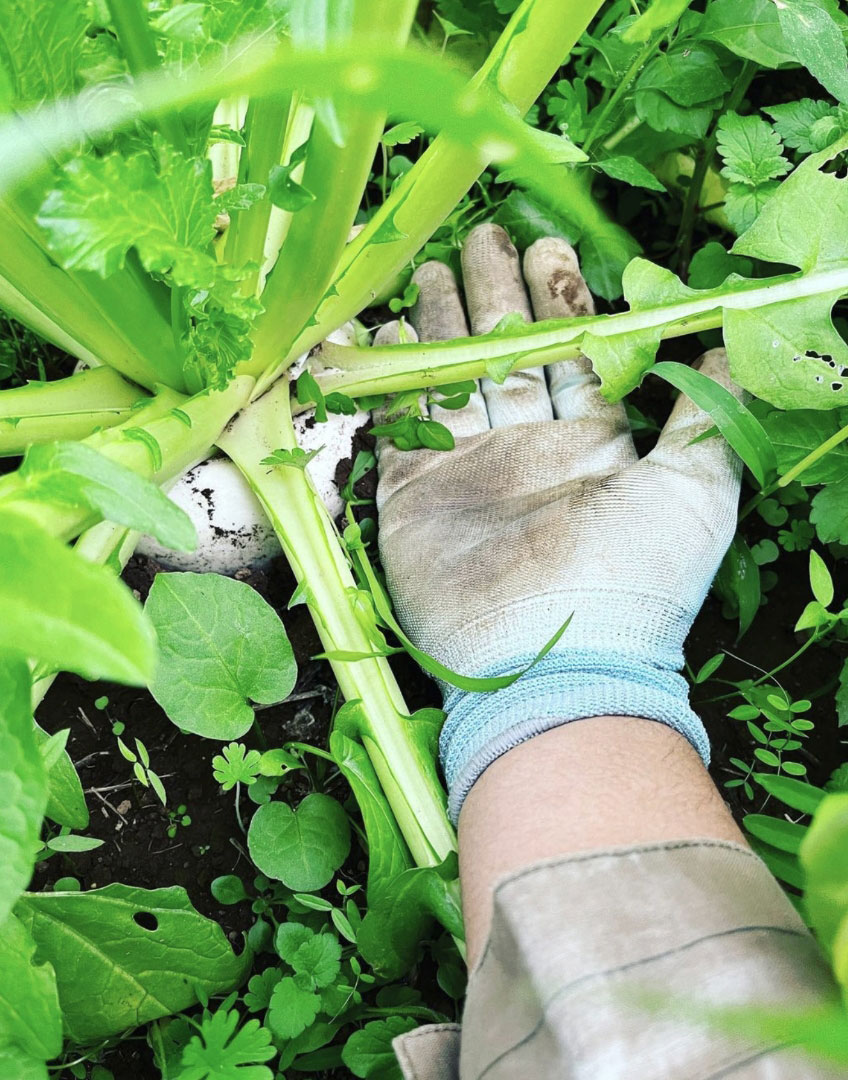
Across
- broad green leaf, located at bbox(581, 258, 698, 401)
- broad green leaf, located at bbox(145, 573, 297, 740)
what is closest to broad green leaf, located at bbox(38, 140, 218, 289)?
broad green leaf, located at bbox(145, 573, 297, 740)

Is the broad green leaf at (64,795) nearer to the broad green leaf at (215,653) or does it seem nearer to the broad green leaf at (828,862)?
the broad green leaf at (215,653)

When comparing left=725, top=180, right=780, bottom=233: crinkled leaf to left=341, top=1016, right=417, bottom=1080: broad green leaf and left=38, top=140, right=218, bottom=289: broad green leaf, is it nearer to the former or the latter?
left=38, top=140, right=218, bottom=289: broad green leaf

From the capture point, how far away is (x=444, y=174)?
876 millimetres

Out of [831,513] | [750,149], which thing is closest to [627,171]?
[750,149]

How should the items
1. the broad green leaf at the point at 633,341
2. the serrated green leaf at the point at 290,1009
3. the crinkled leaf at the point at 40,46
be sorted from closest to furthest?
the crinkled leaf at the point at 40,46, the serrated green leaf at the point at 290,1009, the broad green leaf at the point at 633,341

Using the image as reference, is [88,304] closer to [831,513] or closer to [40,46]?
[40,46]

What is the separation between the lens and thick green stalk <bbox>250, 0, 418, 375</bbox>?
0.70m

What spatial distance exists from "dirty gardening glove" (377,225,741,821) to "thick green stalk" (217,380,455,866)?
4cm

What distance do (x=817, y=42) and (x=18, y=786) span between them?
0.95 meters

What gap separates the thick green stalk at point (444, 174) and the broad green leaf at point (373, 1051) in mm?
664

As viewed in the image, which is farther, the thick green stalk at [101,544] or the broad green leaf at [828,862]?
the thick green stalk at [101,544]

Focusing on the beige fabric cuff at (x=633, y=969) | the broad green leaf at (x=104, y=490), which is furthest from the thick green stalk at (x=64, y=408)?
the beige fabric cuff at (x=633, y=969)

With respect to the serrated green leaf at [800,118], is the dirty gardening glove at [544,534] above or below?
below

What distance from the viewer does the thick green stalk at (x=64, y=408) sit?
0.90 meters
